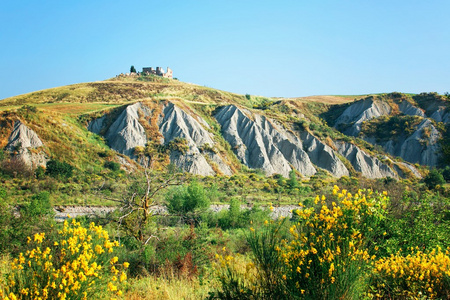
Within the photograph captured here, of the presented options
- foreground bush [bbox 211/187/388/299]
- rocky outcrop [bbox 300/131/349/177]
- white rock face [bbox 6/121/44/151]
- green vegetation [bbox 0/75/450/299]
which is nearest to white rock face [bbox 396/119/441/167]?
green vegetation [bbox 0/75/450/299]

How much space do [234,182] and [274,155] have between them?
514 inches

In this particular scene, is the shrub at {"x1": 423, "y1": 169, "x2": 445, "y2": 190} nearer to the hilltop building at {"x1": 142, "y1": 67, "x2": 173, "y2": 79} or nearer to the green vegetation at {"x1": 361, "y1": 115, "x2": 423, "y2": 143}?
the green vegetation at {"x1": 361, "y1": 115, "x2": 423, "y2": 143}

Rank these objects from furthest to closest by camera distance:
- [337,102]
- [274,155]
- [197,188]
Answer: [337,102] < [274,155] < [197,188]

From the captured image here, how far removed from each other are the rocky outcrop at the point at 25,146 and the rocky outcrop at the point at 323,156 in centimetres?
3886

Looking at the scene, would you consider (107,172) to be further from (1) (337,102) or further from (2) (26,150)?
(1) (337,102)

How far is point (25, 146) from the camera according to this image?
122ft

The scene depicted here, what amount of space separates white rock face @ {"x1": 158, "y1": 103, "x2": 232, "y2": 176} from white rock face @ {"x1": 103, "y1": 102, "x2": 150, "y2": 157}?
343 cm

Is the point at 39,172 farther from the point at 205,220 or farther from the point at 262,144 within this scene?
the point at 262,144

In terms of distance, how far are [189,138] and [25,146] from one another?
20588mm

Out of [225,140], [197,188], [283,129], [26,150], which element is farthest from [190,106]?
[197,188]

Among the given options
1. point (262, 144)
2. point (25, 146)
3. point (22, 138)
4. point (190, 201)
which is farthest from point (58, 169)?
point (262, 144)

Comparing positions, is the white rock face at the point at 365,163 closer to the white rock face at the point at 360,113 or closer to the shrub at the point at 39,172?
the white rock face at the point at 360,113

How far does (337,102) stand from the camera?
320 ft

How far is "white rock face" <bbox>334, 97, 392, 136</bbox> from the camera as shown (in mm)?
75625
